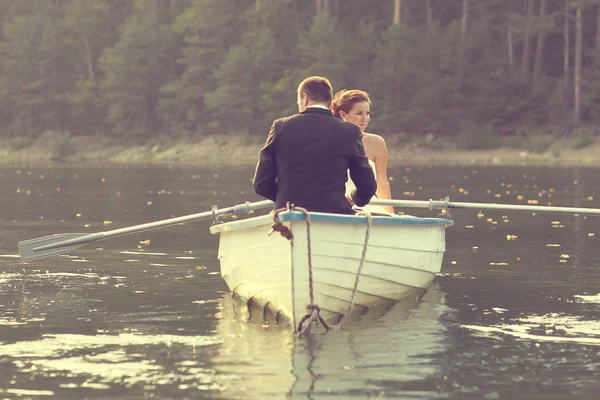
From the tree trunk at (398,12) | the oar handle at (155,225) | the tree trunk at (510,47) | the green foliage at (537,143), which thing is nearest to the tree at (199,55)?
the tree trunk at (398,12)

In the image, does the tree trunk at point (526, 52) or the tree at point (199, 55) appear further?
the tree at point (199, 55)

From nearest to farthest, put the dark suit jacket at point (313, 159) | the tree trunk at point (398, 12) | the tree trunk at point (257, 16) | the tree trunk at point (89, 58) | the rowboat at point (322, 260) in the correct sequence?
the rowboat at point (322, 260), the dark suit jacket at point (313, 159), the tree trunk at point (398, 12), the tree trunk at point (257, 16), the tree trunk at point (89, 58)

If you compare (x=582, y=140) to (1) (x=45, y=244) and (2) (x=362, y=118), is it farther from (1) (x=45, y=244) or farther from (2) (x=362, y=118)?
(2) (x=362, y=118)

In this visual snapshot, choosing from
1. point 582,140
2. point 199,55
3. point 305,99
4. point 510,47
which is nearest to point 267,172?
point 305,99

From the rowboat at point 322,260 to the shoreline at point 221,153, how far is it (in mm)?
39433

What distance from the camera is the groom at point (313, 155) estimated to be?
31.7ft

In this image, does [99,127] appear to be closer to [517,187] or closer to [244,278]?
[517,187]

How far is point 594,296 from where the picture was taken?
11797 millimetres

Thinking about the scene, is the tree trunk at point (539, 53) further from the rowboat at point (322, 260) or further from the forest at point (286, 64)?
the rowboat at point (322, 260)

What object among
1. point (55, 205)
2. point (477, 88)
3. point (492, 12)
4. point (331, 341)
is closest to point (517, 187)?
point (55, 205)

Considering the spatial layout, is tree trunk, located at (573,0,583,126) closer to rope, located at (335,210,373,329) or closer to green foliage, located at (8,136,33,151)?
green foliage, located at (8,136,33,151)

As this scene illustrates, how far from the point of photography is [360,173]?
32.5ft

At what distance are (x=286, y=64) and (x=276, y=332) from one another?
190ft

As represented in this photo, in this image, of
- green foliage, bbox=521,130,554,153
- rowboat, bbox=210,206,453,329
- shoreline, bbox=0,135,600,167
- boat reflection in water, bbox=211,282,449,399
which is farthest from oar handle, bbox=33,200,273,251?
green foliage, bbox=521,130,554,153
